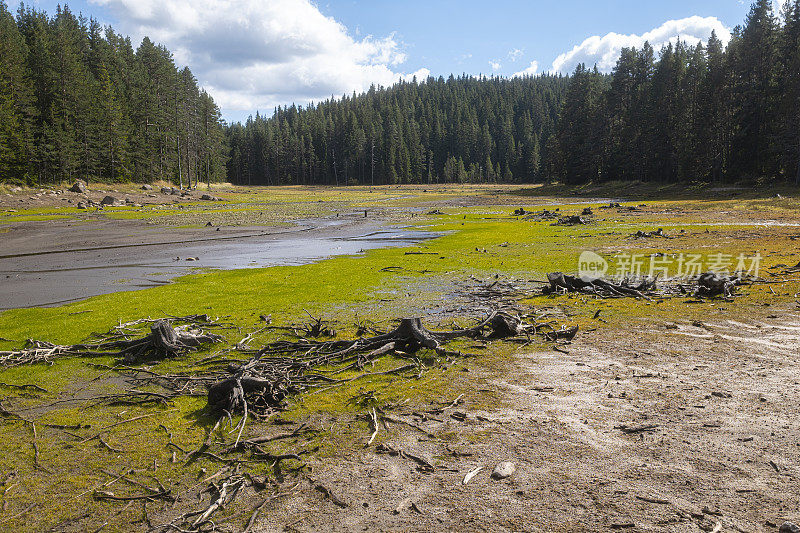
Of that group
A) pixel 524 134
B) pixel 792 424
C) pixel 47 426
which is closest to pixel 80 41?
pixel 47 426

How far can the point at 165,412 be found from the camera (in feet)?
19.6

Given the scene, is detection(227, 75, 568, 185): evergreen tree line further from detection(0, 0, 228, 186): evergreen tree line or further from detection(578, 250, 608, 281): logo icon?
detection(578, 250, 608, 281): logo icon

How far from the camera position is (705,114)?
59625mm

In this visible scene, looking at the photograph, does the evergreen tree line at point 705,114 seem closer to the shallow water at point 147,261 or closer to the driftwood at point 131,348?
the shallow water at point 147,261

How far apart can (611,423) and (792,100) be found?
61.9m

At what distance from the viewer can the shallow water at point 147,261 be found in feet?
47.4

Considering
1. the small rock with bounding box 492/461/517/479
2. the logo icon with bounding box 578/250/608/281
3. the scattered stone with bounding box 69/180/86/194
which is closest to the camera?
the small rock with bounding box 492/461/517/479

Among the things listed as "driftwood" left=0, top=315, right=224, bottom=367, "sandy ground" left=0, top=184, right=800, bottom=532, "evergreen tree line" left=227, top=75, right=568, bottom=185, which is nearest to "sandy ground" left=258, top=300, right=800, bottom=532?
"sandy ground" left=0, top=184, right=800, bottom=532

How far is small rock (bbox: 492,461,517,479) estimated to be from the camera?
4.38 meters

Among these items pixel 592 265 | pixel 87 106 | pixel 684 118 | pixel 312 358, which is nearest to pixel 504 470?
pixel 312 358

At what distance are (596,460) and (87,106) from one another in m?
79.3

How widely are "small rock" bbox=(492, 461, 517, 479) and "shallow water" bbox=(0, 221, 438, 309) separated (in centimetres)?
1298

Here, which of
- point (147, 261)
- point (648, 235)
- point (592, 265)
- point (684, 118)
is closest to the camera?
point (592, 265)

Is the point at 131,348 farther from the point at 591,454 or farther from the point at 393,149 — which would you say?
the point at 393,149
